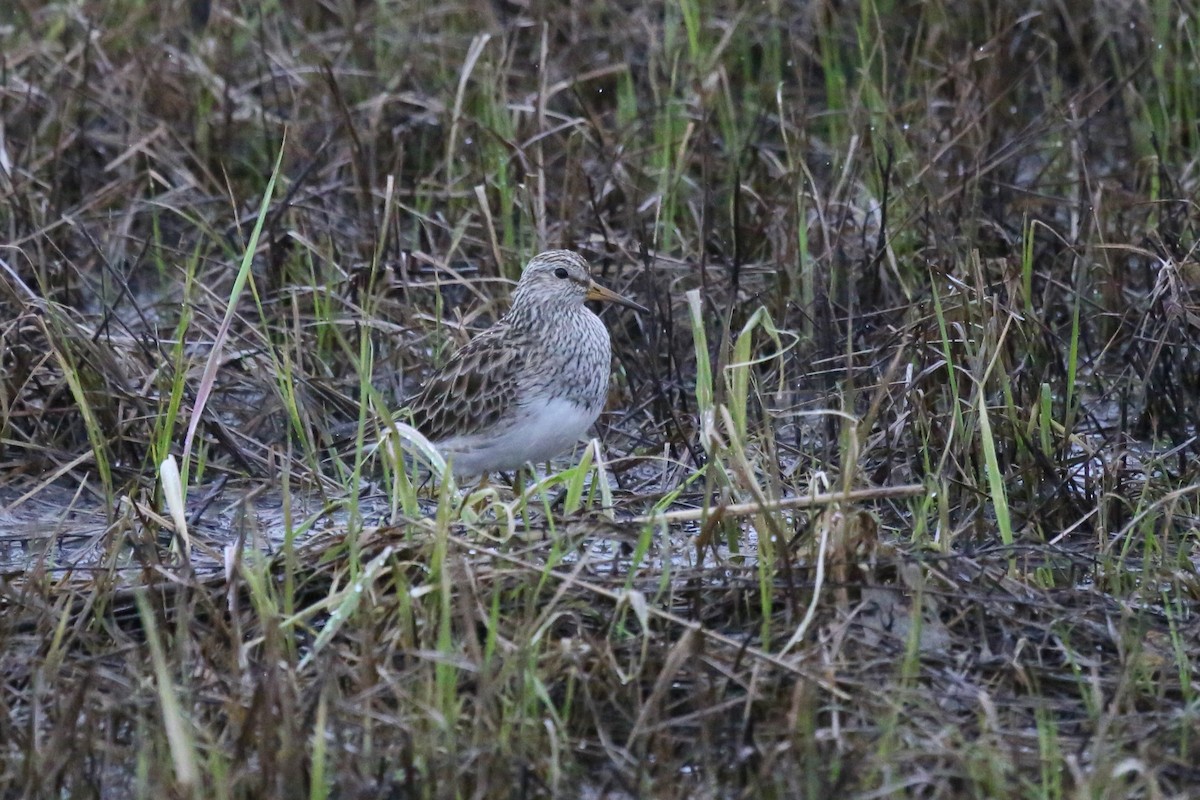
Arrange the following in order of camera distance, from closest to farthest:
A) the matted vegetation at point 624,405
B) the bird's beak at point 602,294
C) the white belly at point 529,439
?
the matted vegetation at point 624,405 → the white belly at point 529,439 → the bird's beak at point 602,294

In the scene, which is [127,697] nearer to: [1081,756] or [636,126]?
[1081,756]

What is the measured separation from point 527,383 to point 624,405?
30.9 inches

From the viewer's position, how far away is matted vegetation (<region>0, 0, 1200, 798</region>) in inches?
146

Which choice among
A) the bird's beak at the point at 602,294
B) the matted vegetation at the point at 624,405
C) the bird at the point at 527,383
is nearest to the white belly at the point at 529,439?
the bird at the point at 527,383

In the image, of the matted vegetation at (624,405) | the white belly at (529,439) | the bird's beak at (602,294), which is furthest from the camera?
the bird's beak at (602,294)

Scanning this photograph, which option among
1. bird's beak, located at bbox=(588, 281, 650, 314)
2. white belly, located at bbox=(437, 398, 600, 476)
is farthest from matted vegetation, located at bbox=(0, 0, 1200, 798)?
bird's beak, located at bbox=(588, 281, 650, 314)

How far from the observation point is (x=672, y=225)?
21.6 feet

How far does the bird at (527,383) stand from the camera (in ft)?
17.2

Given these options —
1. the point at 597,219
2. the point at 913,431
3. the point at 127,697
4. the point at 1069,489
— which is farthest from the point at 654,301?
the point at 127,697

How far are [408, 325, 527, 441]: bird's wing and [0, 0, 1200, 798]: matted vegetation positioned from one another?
23cm

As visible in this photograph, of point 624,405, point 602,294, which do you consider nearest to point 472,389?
point 602,294

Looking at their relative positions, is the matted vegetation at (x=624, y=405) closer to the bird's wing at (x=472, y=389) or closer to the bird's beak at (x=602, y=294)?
the bird's wing at (x=472, y=389)

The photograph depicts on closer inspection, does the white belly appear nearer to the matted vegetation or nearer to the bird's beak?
the matted vegetation

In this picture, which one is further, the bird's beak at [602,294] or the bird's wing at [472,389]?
the bird's beak at [602,294]
